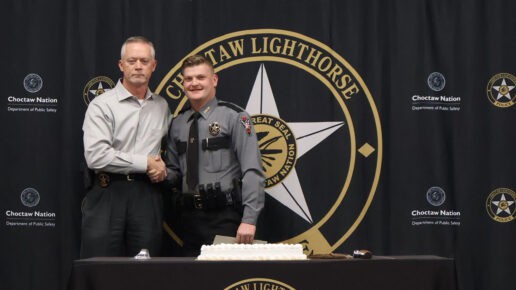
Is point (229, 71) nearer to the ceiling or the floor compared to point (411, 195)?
nearer to the ceiling

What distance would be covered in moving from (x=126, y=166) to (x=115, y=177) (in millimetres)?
186

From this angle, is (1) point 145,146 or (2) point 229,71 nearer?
(1) point 145,146

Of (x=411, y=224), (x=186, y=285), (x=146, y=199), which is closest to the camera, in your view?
(x=186, y=285)

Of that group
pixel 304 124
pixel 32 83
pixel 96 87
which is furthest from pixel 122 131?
pixel 304 124

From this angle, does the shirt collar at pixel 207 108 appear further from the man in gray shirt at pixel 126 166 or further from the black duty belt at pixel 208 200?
the black duty belt at pixel 208 200

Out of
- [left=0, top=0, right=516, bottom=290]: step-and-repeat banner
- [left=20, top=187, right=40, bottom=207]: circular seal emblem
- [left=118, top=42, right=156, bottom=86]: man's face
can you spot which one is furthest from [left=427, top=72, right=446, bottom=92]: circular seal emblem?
[left=20, top=187, right=40, bottom=207]: circular seal emblem

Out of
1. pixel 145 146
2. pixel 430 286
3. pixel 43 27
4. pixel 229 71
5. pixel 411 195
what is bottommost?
pixel 430 286

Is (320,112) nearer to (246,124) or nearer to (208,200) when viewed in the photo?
(246,124)

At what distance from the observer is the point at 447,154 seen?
4973mm

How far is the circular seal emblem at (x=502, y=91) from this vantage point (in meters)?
4.98

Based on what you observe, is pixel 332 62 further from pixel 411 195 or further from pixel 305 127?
pixel 411 195

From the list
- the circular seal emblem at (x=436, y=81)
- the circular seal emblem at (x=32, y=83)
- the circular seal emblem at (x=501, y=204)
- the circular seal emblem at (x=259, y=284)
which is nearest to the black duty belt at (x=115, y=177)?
the circular seal emblem at (x=32, y=83)

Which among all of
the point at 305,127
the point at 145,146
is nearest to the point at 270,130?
the point at 305,127

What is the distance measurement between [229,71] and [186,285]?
2.08 metres
